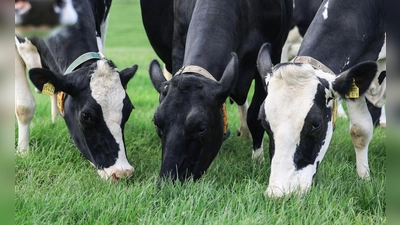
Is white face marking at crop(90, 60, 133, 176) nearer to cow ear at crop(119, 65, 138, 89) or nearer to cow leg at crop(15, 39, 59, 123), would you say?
cow ear at crop(119, 65, 138, 89)

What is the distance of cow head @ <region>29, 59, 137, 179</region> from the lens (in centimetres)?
495

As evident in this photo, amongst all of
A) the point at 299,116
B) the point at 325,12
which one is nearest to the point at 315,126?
the point at 299,116

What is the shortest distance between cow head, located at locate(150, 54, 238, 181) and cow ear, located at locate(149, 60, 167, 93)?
0.27 m

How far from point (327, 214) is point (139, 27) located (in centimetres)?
3377

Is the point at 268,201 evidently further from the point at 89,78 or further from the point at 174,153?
the point at 89,78

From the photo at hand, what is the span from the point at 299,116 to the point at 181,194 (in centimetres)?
104

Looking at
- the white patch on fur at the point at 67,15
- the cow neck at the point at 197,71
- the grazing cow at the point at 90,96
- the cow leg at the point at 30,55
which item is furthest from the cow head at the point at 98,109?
the white patch on fur at the point at 67,15

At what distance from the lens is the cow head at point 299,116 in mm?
3977

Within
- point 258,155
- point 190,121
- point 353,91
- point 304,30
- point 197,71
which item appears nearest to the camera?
point 353,91

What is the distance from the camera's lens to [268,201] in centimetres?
382

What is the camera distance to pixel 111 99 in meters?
5.02

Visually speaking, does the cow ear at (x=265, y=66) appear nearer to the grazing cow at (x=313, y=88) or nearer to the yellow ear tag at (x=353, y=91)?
the grazing cow at (x=313, y=88)

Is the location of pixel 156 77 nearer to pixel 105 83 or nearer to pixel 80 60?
pixel 105 83

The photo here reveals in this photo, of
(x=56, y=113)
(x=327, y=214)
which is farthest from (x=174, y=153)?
(x=56, y=113)
